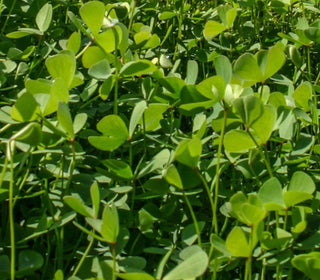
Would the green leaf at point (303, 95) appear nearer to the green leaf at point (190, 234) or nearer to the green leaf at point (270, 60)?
the green leaf at point (270, 60)

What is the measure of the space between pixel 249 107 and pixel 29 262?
14.7 inches

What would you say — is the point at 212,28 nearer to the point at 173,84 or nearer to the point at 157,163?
the point at 173,84

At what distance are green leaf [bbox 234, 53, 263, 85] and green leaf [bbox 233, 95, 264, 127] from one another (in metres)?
0.15

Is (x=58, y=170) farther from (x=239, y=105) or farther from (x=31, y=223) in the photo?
(x=239, y=105)

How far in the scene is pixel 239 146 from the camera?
37.3 inches

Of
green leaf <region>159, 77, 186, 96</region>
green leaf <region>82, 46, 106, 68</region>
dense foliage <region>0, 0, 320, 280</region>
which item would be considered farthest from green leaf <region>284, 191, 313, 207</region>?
green leaf <region>82, 46, 106, 68</region>

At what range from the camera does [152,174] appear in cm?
115

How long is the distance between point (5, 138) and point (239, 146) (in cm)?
39

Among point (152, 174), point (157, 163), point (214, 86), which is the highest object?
point (214, 86)

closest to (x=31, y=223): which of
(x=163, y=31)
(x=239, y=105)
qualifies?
(x=239, y=105)

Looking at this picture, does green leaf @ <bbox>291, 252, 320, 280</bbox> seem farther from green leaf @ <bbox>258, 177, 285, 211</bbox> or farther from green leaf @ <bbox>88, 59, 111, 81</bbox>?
green leaf @ <bbox>88, 59, 111, 81</bbox>

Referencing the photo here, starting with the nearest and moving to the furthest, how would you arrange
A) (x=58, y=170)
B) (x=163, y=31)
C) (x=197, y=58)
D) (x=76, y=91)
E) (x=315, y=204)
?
(x=315, y=204), (x=58, y=170), (x=76, y=91), (x=197, y=58), (x=163, y=31)

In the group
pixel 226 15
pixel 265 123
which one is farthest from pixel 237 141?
pixel 226 15

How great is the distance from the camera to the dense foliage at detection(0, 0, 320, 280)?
852 millimetres
